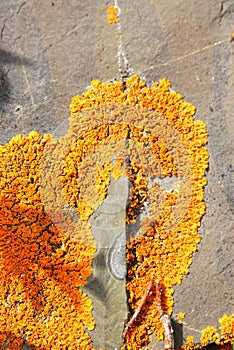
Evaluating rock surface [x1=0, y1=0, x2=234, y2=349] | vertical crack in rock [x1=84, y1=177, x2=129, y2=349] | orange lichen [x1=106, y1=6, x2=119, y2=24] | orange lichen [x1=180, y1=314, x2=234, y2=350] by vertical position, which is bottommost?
orange lichen [x1=180, y1=314, x2=234, y2=350]

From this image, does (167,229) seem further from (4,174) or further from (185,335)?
(4,174)

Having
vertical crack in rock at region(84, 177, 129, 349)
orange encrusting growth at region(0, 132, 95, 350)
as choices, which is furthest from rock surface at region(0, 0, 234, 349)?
vertical crack in rock at region(84, 177, 129, 349)

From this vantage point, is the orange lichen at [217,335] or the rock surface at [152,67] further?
the orange lichen at [217,335]

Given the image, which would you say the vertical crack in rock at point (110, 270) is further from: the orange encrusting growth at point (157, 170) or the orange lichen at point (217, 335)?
the orange lichen at point (217, 335)

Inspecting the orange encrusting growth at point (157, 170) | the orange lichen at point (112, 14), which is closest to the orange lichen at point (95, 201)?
the orange encrusting growth at point (157, 170)

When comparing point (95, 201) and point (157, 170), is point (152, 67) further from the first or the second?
point (95, 201)

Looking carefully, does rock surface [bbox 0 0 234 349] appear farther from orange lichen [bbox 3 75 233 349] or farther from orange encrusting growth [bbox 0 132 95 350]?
orange encrusting growth [bbox 0 132 95 350]

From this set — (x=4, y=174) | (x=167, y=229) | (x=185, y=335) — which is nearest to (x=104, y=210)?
(x=167, y=229)
